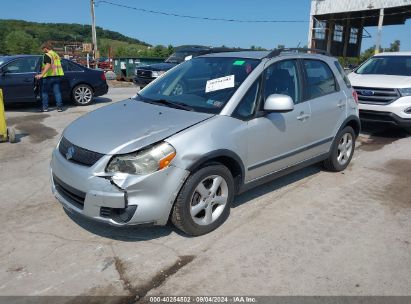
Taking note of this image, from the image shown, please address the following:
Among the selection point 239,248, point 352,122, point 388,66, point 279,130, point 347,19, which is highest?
point 347,19

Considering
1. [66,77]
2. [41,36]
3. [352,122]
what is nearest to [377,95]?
[352,122]

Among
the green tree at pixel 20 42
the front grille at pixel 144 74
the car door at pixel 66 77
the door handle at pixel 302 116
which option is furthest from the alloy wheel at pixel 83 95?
the green tree at pixel 20 42

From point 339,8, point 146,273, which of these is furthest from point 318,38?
point 146,273

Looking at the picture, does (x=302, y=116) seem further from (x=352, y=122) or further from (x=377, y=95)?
(x=377, y=95)

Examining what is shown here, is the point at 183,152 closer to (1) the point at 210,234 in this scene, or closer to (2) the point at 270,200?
(1) the point at 210,234

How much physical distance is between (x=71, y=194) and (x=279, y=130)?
2.24 m

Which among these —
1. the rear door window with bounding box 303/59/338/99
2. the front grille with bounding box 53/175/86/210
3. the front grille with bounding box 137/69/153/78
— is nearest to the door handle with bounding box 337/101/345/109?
the rear door window with bounding box 303/59/338/99

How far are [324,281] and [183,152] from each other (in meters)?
1.54

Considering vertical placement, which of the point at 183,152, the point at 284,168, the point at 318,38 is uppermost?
the point at 318,38

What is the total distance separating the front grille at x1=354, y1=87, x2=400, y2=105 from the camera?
749 centimetres

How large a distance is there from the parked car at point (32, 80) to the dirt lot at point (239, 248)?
534cm

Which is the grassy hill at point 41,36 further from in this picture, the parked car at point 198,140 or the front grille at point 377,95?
the parked car at point 198,140

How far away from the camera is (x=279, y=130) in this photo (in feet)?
13.8

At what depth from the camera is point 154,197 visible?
321 centimetres
